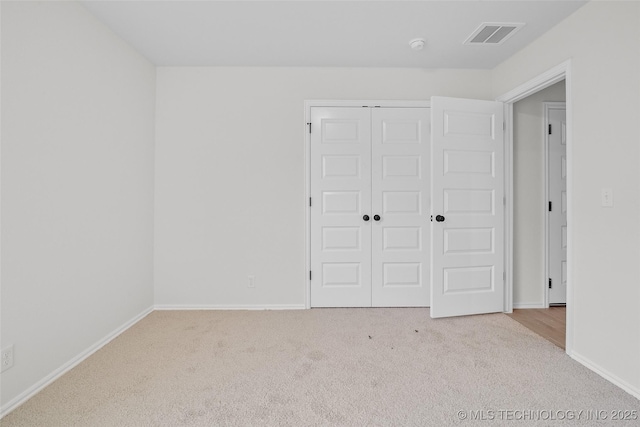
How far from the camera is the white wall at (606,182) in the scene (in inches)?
69.3

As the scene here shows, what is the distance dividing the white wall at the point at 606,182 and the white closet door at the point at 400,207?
1197 millimetres

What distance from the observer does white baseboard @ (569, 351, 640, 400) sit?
1.72 metres

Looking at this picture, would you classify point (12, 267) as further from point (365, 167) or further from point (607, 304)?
point (607, 304)

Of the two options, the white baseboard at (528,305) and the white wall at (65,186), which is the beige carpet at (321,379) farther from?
the white baseboard at (528,305)

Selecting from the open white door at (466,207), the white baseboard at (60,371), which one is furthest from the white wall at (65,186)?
the open white door at (466,207)

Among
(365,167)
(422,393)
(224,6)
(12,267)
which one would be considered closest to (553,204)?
(365,167)

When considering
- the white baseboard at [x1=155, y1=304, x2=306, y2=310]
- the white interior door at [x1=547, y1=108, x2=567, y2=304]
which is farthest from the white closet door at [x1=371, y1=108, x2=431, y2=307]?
the white interior door at [x1=547, y1=108, x2=567, y2=304]

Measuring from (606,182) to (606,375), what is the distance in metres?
1.25

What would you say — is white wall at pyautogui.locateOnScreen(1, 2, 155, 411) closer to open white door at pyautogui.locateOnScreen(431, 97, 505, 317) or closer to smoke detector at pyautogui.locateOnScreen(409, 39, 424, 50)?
smoke detector at pyautogui.locateOnScreen(409, 39, 424, 50)

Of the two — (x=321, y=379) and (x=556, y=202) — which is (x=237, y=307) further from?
(x=556, y=202)

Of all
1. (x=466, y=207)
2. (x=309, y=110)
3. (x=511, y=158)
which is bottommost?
(x=466, y=207)

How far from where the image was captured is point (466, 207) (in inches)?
114

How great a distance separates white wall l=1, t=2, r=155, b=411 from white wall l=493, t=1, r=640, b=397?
3.57 m

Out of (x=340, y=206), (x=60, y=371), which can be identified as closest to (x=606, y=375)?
(x=340, y=206)
